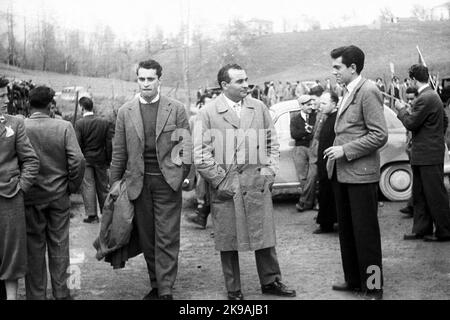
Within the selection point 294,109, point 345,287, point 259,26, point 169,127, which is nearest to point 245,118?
point 169,127

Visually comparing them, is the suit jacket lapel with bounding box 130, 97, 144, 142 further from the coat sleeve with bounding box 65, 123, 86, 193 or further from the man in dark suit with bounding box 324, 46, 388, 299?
the man in dark suit with bounding box 324, 46, 388, 299

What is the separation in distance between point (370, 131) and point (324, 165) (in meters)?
3.09

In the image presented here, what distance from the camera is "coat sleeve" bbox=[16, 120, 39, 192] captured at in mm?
4902

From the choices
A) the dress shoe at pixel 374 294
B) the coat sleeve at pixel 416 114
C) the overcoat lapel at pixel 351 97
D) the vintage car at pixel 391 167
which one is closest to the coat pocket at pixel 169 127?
the overcoat lapel at pixel 351 97

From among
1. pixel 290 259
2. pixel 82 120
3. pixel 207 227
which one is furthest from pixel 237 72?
pixel 82 120

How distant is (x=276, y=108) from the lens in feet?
33.9

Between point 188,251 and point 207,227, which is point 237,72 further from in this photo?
point 207,227

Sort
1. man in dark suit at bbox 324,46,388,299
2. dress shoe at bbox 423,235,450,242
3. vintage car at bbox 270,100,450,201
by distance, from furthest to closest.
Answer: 1. vintage car at bbox 270,100,450,201
2. dress shoe at bbox 423,235,450,242
3. man in dark suit at bbox 324,46,388,299

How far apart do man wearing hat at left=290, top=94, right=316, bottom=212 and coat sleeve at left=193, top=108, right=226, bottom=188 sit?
4.23 metres

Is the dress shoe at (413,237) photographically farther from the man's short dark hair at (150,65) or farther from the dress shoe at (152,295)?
the man's short dark hair at (150,65)

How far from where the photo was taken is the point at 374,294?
5.18 m

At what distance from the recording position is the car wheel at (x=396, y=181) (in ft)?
32.3

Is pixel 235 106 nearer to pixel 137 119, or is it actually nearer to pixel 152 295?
pixel 137 119

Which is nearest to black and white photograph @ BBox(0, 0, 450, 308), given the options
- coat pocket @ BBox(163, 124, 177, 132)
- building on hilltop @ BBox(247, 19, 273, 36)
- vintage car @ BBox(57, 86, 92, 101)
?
coat pocket @ BBox(163, 124, 177, 132)
